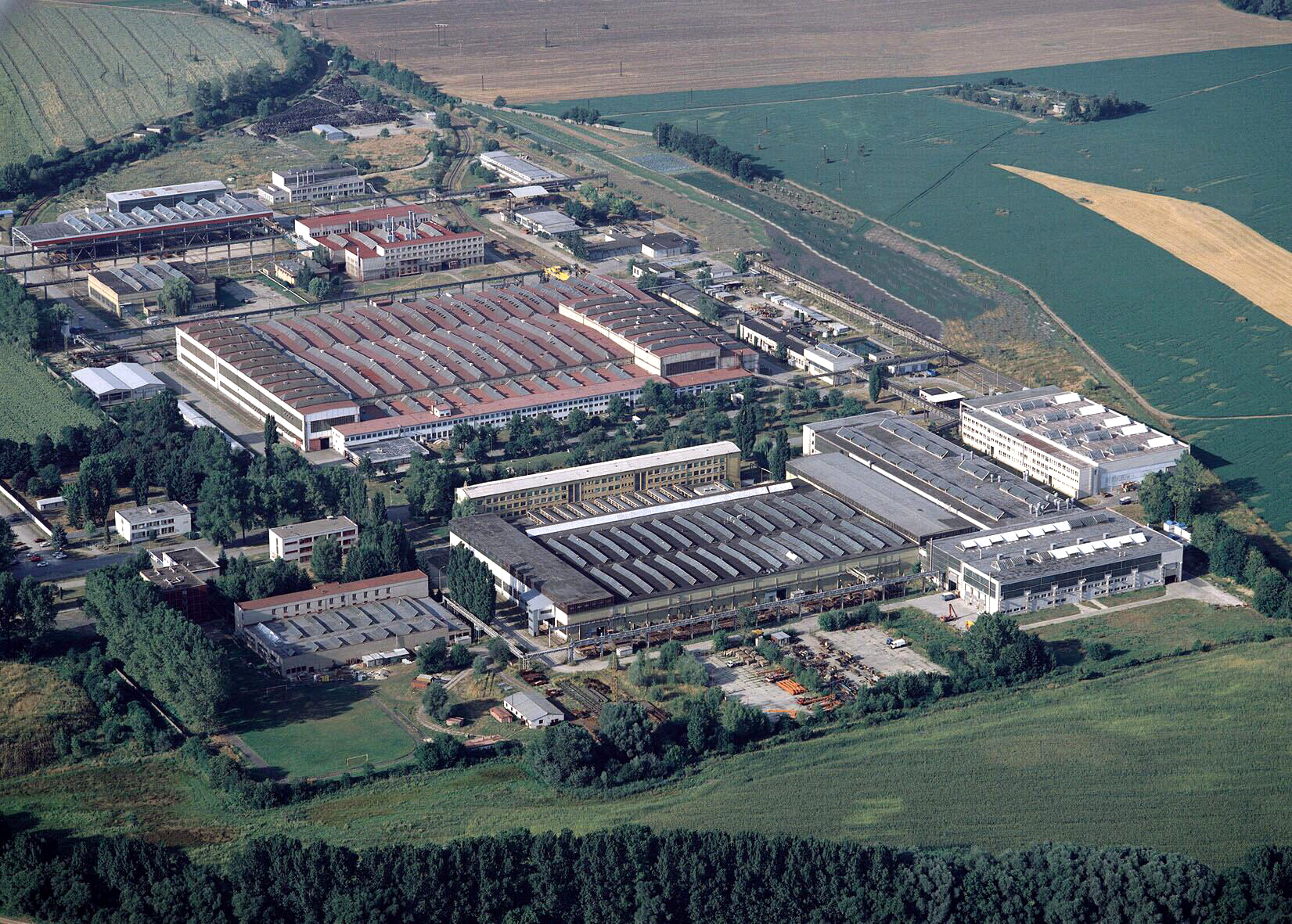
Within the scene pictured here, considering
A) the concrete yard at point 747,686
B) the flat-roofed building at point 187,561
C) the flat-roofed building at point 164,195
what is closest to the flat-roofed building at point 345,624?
the flat-roofed building at point 187,561

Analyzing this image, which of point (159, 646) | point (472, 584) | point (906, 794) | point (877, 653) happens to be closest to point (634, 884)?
point (906, 794)

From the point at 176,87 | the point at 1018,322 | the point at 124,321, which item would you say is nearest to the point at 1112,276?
the point at 1018,322

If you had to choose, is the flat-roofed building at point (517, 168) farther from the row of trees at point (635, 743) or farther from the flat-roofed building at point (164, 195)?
the row of trees at point (635, 743)

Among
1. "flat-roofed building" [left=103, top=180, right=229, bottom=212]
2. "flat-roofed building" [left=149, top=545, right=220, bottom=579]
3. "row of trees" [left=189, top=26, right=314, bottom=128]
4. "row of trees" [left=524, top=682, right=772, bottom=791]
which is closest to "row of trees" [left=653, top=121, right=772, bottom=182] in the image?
"row of trees" [left=189, top=26, right=314, bottom=128]

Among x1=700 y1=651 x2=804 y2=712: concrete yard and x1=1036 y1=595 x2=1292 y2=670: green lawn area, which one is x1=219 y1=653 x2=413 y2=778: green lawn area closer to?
x1=700 y1=651 x2=804 y2=712: concrete yard

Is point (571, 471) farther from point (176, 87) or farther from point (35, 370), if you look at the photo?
point (176, 87)

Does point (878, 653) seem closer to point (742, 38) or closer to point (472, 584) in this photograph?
point (472, 584)

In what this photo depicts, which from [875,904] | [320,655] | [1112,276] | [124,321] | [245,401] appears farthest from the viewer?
[1112,276]
